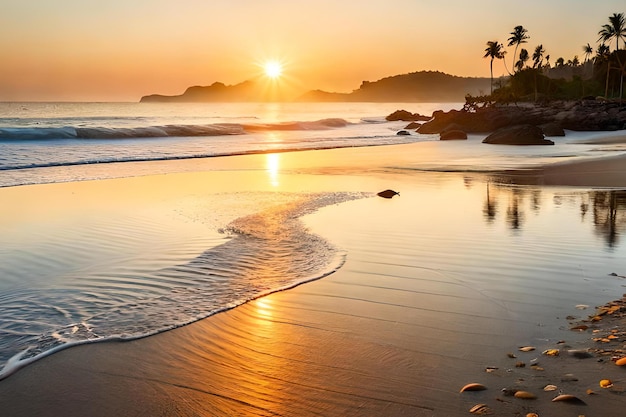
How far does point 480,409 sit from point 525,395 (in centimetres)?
34

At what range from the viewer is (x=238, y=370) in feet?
13.6

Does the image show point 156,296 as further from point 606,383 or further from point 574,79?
point 574,79

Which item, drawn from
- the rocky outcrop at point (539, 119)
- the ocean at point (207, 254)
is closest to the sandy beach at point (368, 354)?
the ocean at point (207, 254)

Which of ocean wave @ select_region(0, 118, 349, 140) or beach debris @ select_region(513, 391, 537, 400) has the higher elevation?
ocean wave @ select_region(0, 118, 349, 140)

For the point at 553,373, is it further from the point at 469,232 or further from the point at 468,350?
the point at 469,232

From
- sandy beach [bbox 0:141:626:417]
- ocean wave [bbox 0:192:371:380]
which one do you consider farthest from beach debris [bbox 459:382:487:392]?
ocean wave [bbox 0:192:371:380]

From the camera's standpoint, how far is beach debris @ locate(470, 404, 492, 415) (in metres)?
3.41

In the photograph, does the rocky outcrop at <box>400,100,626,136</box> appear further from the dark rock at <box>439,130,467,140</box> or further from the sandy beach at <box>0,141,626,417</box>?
the sandy beach at <box>0,141,626,417</box>

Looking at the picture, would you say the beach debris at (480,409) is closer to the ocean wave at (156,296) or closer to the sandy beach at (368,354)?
the sandy beach at (368,354)

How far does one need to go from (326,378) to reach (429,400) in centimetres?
74

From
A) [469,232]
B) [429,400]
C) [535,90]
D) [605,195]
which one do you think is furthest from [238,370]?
[535,90]

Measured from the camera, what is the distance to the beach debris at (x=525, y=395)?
11.6 feet

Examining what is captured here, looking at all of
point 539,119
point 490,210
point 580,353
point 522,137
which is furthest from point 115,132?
point 580,353

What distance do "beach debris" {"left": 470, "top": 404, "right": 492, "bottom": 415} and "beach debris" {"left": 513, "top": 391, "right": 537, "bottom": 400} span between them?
25cm
